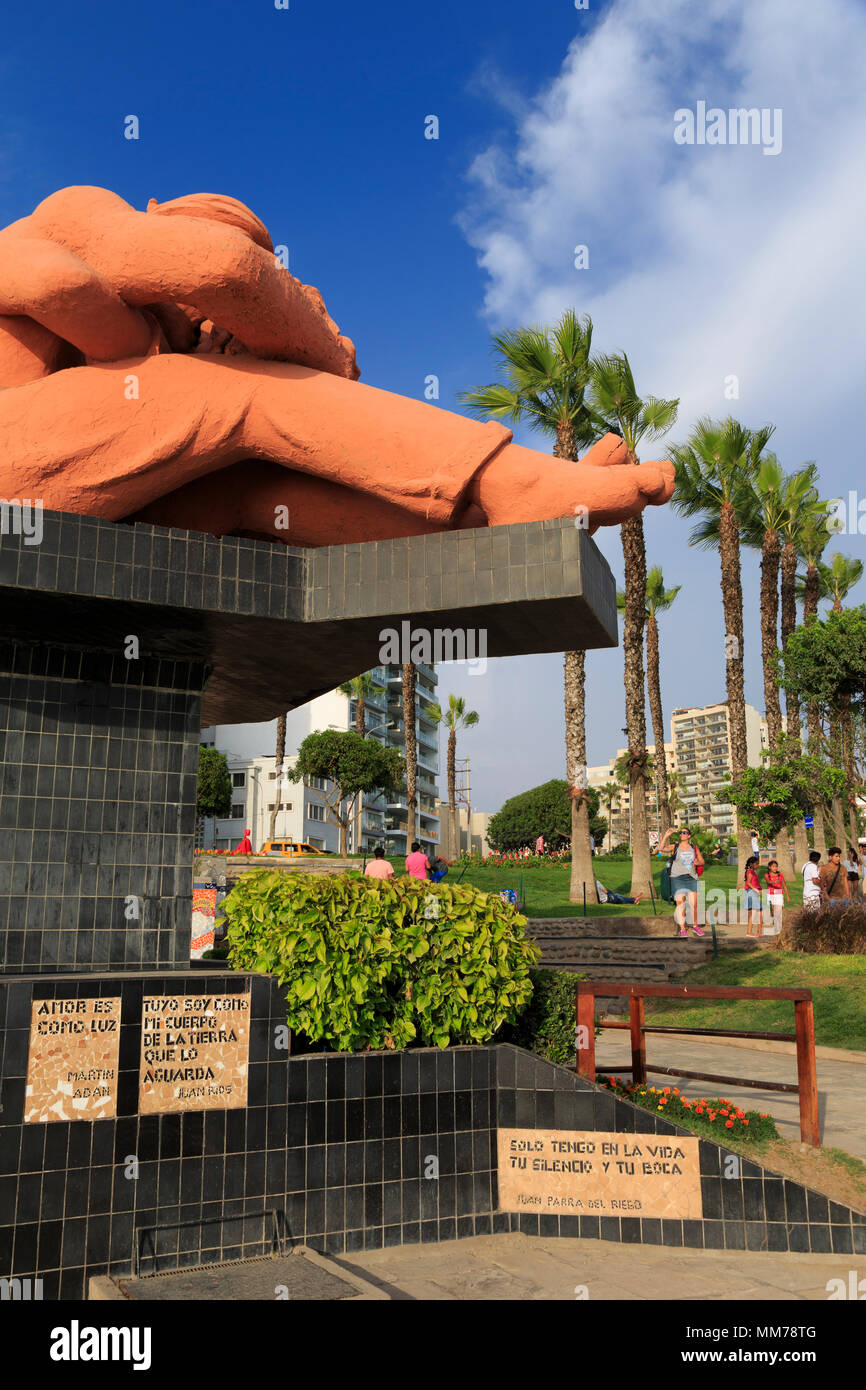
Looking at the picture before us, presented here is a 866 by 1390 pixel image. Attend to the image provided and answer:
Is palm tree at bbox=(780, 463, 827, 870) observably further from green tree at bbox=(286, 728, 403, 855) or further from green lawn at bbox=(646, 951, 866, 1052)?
green tree at bbox=(286, 728, 403, 855)

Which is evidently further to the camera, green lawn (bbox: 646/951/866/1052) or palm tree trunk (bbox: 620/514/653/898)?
palm tree trunk (bbox: 620/514/653/898)

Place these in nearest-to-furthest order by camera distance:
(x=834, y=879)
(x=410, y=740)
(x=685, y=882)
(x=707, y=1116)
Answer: (x=707, y=1116)
(x=834, y=879)
(x=685, y=882)
(x=410, y=740)

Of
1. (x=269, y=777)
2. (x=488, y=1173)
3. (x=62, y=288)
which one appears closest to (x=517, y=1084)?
(x=488, y=1173)

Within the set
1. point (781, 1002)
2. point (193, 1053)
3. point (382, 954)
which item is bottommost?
point (781, 1002)

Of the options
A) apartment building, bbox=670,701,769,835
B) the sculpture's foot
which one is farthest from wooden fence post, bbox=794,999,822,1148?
apartment building, bbox=670,701,769,835

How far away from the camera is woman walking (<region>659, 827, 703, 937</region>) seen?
736 inches

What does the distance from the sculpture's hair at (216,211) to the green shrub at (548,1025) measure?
627cm

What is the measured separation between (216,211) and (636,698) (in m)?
21.7

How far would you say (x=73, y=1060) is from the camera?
5699 mm

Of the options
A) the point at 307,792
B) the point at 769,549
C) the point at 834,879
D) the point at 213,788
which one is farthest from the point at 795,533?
the point at 307,792

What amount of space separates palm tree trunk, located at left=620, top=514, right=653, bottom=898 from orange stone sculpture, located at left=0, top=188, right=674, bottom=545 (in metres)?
19.4

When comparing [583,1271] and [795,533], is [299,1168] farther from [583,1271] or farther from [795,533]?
[795,533]

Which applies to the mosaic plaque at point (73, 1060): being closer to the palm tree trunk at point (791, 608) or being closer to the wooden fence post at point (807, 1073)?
the wooden fence post at point (807, 1073)

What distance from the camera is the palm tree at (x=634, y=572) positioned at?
26.6m
